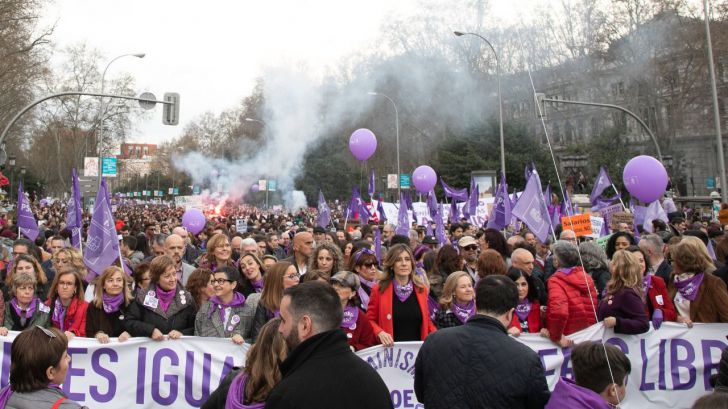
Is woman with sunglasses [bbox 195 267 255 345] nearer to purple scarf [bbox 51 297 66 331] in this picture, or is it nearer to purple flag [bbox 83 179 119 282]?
purple scarf [bbox 51 297 66 331]

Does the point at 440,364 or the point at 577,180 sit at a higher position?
the point at 577,180

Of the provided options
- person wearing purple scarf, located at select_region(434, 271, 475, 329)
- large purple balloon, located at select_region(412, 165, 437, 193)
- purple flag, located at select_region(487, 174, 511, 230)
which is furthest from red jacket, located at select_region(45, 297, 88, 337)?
large purple balloon, located at select_region(412, 165, 437, 193)

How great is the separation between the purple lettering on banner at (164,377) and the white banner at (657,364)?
180 cm

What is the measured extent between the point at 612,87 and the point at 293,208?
23534 millimetres

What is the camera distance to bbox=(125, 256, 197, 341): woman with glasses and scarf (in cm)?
578

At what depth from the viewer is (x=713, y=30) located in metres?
38.3

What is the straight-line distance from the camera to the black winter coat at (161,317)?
5781 millimetres

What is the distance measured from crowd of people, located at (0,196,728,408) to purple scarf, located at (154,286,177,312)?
0.10 feet

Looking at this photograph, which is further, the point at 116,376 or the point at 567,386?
the point at 116,376

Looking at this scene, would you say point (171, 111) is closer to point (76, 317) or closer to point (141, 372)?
point (76, 317)

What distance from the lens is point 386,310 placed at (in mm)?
5707

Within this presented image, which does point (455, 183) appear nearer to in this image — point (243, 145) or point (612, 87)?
point (612, 87)

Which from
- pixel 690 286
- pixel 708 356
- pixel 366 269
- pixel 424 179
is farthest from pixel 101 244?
pixel 424 179

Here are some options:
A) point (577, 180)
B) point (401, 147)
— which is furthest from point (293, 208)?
point (577, 180)
